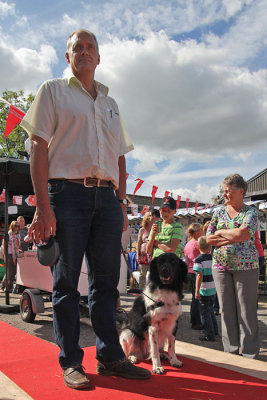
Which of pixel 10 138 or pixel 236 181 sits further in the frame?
pixel 10 138

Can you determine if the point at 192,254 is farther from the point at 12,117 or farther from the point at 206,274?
the point at 12,117

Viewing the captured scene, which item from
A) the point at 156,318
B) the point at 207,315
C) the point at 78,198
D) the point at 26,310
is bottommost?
the point at 26,310

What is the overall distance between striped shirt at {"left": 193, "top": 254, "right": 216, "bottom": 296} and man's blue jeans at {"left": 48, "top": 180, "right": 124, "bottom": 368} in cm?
276

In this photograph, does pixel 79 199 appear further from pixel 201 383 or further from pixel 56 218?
pixel 201 383

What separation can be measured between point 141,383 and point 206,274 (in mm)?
2980

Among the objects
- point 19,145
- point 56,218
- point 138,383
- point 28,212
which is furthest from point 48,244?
point 19,145

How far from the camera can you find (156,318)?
2.87 m

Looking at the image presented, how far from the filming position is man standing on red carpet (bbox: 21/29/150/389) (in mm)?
2145

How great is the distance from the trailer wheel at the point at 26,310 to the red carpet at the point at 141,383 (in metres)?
2.83

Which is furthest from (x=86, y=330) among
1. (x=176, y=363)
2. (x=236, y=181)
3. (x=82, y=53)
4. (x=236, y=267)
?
(x=82, y=53)

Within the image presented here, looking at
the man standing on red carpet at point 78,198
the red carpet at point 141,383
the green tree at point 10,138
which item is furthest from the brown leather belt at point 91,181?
the green tree at point 10,138

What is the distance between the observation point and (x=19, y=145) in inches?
938

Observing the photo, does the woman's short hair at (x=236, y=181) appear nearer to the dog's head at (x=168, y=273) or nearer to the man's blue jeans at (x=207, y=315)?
the dog's head at (x=168, y=273)

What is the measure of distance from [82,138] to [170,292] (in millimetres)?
1536
